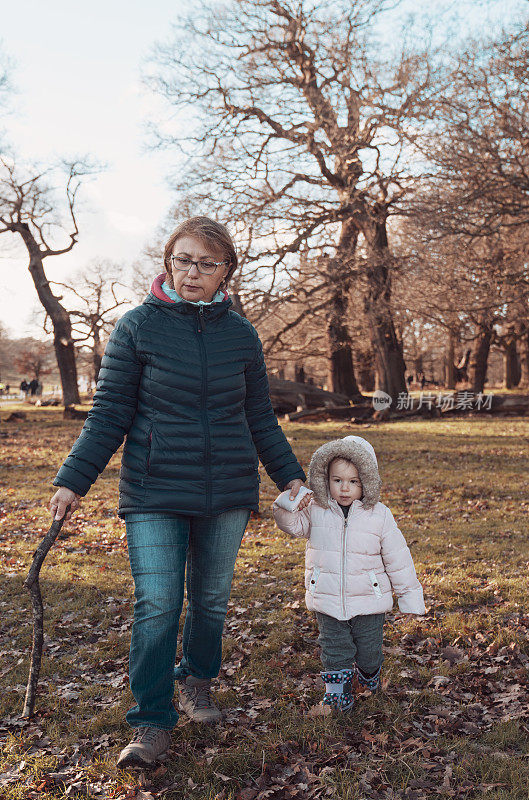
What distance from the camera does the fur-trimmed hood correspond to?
139 inches

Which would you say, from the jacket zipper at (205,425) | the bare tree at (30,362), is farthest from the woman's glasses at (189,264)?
the bare tree at (30,362)

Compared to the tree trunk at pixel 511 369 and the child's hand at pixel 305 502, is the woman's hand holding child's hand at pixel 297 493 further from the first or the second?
the tree trunk at pixel 511 369

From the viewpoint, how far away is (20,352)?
216 ft

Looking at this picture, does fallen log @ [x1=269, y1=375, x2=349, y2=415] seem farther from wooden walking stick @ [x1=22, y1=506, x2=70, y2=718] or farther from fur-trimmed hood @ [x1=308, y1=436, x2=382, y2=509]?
wooden walking stick @ [x1=22, y1=506, x2=70, y2=718]

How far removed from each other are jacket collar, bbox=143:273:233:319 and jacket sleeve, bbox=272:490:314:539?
111cm

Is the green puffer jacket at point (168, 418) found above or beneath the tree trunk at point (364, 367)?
beneath

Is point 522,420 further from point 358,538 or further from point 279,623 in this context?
point 358,538

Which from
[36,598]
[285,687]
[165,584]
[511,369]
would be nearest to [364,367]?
[511,369]

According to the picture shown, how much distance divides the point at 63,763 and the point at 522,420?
59.5 ft

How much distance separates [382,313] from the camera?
17.6m

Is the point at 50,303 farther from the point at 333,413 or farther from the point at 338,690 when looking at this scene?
the point at 338,690

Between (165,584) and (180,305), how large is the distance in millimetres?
1296

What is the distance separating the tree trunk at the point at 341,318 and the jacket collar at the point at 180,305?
14.2 meters

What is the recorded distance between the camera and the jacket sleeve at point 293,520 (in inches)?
137
